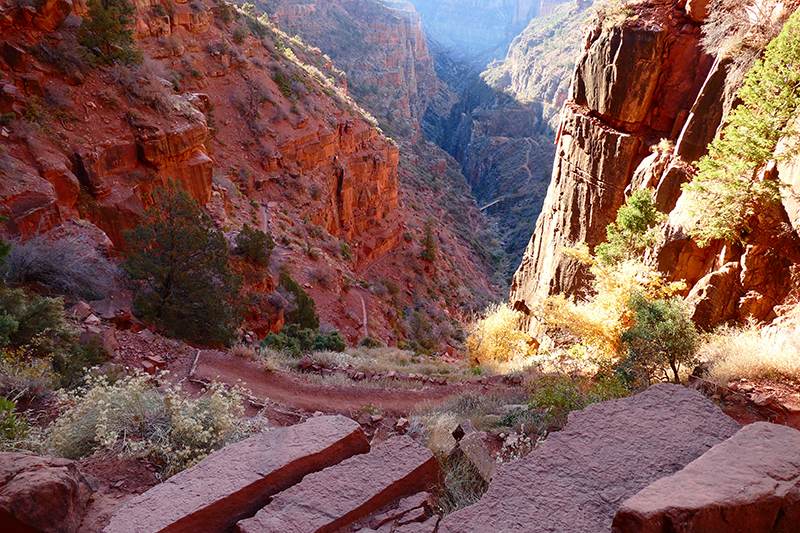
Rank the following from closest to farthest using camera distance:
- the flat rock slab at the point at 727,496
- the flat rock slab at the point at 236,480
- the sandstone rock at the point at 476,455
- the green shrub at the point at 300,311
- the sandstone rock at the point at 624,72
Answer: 1. the flat rock slab at the point at 727,496
2. the flat rock slab at the point at 236,480
3. the sandstone rock at the point at 476,455
4. the green shrub at the point at 300,311
5. the sandstone rock at the point at 624,72

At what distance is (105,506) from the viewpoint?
382cm

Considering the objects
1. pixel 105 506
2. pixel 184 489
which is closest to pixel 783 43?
pixel 184 489

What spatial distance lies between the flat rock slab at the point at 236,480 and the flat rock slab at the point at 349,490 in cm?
19

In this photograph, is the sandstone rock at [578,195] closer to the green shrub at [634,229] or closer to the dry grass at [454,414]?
the green shrub at [634,229]

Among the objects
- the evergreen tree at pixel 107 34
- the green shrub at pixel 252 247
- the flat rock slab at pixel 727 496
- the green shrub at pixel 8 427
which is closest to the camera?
the flat rock slab at pixel 727 496

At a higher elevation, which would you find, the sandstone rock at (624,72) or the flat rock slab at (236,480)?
the sandstone rock at (624,72)

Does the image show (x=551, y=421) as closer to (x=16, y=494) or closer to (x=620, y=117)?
(x=16, y=494)

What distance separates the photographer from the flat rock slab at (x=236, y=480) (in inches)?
132

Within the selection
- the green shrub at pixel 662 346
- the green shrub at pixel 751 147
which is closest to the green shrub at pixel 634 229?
the green shrub at pixel 751 147

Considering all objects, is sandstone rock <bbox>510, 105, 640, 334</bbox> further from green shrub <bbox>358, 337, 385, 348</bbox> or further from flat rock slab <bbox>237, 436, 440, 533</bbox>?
flat rock slab <bbox>237, 436, 440, 533</bbox>

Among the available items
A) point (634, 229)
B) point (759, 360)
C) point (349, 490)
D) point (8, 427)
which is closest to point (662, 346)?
point (759, 360)

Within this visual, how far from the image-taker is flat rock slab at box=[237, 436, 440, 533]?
3.41 metres

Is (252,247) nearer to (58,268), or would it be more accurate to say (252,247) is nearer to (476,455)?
(58,268)

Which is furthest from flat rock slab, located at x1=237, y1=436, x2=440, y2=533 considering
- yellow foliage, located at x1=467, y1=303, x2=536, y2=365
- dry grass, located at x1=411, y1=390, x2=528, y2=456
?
yellow foliage, located at x1=467, y1=303, x2=536, y2=365
